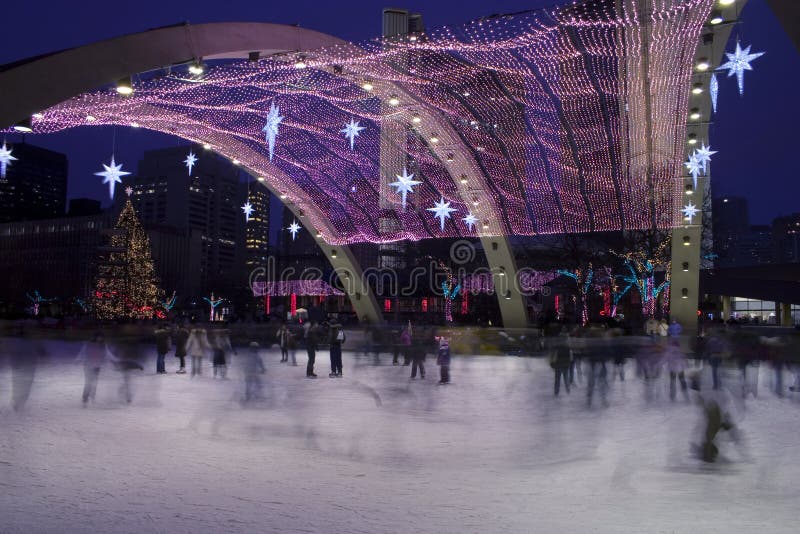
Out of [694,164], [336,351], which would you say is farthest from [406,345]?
[694,164]

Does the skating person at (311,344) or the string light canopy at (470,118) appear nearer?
the string light canopy at (470,118)

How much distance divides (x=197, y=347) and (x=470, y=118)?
951 cm

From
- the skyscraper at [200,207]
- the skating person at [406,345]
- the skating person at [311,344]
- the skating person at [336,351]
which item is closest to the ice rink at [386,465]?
the skating person at [336,351]

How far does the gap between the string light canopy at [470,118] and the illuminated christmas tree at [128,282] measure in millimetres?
14089

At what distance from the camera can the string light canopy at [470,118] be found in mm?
12336

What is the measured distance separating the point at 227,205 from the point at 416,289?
218 ft

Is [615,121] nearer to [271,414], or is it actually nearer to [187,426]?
[271,414]

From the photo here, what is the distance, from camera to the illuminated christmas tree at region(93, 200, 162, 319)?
36719 millimetres

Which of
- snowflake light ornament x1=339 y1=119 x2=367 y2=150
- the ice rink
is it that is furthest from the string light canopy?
the ice rink

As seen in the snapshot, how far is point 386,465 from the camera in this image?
6602 mm

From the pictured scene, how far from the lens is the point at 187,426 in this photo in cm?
868

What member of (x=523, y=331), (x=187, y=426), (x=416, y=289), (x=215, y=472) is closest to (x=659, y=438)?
(x=215, y=472)

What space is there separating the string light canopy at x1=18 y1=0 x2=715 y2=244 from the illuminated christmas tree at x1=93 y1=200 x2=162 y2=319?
1409 centimetres

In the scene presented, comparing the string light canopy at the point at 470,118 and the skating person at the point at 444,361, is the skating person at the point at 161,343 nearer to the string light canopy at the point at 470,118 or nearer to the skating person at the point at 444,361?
the string light canopy at the point at 470,118
